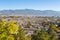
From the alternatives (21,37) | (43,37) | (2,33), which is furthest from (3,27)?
(43,37)

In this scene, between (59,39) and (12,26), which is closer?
(12,26)

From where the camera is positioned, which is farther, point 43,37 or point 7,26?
point 43,37

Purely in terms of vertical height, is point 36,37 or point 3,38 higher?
point 3,38

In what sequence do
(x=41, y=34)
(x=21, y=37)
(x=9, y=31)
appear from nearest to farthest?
(x=9, y=31)
(x=21, y=37)
(x=41, y=34)

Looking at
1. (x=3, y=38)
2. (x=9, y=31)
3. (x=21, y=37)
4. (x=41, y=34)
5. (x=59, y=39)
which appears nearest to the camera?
(x=3, y=38)

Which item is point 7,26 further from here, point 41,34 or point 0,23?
point 41,34

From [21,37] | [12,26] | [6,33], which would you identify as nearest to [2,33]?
[6,33]

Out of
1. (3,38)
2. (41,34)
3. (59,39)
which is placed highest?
(3,38)

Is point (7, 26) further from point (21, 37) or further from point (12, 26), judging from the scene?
point (21, 37)

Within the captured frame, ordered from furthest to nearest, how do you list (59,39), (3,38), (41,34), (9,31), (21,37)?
(59,39), (41,34), (21,37), (9,31), (3,38)
